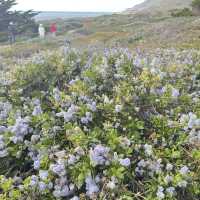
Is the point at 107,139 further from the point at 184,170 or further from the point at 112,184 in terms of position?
the point at 184,170

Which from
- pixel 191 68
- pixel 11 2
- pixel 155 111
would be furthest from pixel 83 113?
pixel 11 2

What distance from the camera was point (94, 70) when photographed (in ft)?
14.1

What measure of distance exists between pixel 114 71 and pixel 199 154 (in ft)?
5.64

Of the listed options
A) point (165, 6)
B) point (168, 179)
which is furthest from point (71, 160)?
point (165, 6)

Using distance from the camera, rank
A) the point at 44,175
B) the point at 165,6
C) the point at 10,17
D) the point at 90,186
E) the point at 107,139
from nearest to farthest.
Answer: the point at 90,186 → the point at 44,175 → the point at 107,139 → the point at 10,17 → the point at 165,6

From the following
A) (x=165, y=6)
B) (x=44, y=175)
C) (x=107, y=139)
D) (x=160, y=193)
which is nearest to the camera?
(x=160, y=193)

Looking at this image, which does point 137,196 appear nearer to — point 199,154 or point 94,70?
point 199,154

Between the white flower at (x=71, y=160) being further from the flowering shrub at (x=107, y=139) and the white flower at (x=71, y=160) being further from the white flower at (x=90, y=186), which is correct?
the white flower at (x=90, y=186)

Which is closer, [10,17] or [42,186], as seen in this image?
[42,186]

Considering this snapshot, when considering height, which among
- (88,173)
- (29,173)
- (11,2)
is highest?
(88,173)

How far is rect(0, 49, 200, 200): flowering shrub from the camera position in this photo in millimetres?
2852

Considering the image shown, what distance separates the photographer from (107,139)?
313 centimetres

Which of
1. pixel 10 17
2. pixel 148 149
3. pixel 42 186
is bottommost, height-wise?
pixel 10 17

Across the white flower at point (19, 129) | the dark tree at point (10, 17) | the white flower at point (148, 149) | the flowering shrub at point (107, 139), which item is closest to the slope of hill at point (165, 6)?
the dark tree at point (10, 17)
